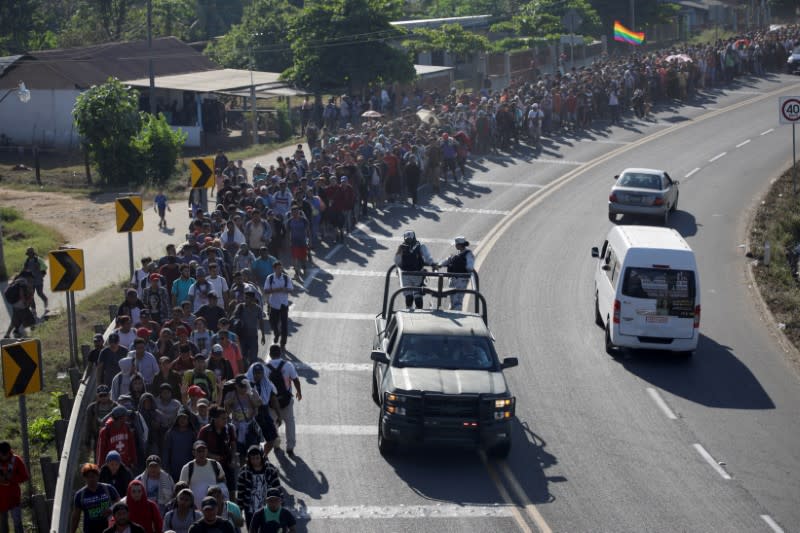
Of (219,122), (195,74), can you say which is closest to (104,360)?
(219,122)

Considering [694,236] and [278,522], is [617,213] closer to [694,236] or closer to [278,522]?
[694,236]

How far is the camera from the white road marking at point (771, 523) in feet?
47.1

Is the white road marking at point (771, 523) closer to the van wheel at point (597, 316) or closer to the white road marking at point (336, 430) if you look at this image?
the white road marking at point (336, 430)

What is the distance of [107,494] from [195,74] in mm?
46019

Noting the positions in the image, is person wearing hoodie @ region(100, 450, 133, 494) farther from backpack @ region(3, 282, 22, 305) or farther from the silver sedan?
the silver sedan

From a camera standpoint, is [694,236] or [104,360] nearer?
[104,360]

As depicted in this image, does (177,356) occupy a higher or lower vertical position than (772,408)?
higher

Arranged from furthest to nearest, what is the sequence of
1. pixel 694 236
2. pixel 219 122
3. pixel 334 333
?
pixel 219 122
pixel 694 236
pixel 334 333

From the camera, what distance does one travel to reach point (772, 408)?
19.0m

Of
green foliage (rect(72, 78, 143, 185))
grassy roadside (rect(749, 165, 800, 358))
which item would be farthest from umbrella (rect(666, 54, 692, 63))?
green foliage (rect(72, 78, 143, 185))

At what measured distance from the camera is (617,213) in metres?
31.4

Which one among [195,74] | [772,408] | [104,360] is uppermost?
[195,74]

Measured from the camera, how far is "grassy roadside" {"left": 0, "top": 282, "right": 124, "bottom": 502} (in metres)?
19.9

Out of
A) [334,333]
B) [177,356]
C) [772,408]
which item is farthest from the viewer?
[334,333]
